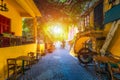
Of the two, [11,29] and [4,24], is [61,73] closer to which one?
[4,24]

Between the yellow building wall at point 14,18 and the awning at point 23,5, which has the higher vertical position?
the awning at point 23,5

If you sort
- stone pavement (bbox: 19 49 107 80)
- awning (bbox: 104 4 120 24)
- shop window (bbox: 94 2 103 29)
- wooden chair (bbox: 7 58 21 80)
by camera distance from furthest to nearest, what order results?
shop window (bbox: 94 2 103 29), awning (bbox: 104 4 120 24), stone pavement (bbox: 19 49 107 80), wooden chair (bbox: 7 58 21 80)

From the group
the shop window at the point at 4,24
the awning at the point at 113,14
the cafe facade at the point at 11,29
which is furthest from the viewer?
the shop window at the point at 4,24

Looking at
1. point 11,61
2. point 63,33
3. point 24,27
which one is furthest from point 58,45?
point 11,61

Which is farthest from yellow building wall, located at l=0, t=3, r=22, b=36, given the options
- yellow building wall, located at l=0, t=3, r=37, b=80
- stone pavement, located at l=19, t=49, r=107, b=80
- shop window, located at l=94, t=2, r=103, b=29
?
shop window, located at l=94, t=2, r=103, b=29

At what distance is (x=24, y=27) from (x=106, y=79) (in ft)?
50.9

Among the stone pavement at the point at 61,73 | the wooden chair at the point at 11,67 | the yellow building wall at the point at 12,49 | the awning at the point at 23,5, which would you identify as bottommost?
the stone pavement at the point at 61,73

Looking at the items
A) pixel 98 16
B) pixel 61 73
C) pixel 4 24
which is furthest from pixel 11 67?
pixel 98 16

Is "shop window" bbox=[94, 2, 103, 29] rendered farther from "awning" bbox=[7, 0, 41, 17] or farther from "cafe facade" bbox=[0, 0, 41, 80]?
"cafe facade" bbox=[0, 0, 41, 80]

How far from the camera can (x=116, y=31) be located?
938 centimetres

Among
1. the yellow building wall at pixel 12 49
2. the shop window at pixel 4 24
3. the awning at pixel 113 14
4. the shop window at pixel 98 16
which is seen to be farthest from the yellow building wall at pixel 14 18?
the awning at pixel 113 14

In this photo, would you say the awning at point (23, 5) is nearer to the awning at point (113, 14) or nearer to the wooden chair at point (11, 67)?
the wooden chair at point (11, 67)

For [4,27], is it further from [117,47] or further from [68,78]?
[117,47]

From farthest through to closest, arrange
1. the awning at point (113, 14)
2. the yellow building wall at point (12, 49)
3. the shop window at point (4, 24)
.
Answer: the shop window at point (4, 24), the awning at point (113, 14), the yellow building wall at point (12, 49)
